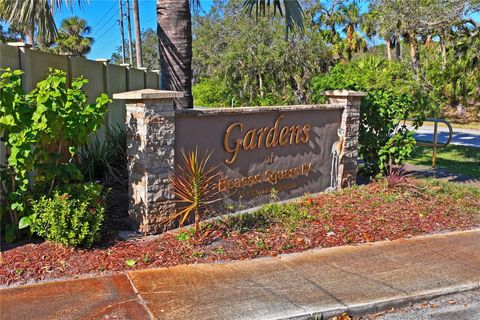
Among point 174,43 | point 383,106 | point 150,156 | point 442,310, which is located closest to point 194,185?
point 150,156

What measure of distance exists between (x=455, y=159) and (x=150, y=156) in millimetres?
10829

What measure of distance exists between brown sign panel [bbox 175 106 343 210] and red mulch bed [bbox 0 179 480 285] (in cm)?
48

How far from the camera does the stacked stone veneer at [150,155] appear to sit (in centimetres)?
593

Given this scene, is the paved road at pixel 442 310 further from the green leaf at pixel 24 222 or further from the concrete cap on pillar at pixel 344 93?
the concrete cap on pillar at pixel 344 93

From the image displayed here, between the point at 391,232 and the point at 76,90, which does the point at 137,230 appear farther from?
the point at 391,232

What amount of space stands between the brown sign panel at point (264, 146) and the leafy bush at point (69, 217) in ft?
4.28

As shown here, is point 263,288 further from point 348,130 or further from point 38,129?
point 348,130

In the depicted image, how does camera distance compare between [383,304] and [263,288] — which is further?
[263,288]

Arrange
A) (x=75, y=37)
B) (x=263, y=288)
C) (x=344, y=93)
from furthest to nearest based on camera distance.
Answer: (x=75, y=37), (x=344, y=93), (x=263, y=288)

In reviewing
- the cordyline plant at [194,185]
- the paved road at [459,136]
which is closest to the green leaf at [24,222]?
the cordyline plant at [194,185]

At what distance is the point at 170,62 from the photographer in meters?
7.83


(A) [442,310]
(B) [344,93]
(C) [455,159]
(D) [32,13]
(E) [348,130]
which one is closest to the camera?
(A) [442,310]

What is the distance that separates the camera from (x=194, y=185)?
611 cm

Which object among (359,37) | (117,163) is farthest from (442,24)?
(359,37)
